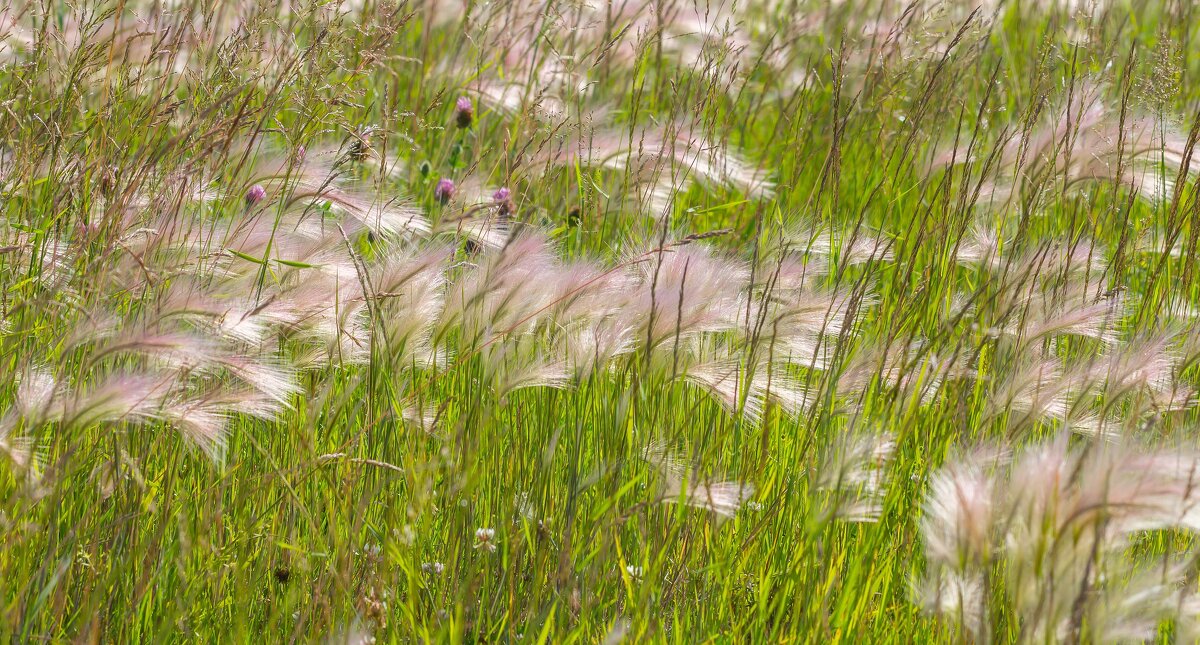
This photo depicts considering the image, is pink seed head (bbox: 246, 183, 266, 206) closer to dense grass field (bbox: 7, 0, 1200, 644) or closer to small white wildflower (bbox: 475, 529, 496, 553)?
dense grass field (bbox: 7, 0, 1200, 644)

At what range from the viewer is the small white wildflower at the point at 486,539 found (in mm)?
1576

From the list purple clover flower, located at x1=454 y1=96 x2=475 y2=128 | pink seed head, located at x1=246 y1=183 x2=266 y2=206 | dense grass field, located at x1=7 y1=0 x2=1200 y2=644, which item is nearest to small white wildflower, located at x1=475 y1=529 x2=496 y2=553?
dense grass field, located at x1=7 y1=0 x2=1200 y2=644

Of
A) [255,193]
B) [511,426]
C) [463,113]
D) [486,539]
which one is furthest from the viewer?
[463,113]

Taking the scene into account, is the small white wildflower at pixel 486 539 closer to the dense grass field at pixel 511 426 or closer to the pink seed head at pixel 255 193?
the dense grass field at pixel 511 426

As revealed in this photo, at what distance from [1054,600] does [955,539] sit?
10 centimetres

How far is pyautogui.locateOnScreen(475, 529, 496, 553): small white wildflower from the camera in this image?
5.17 feet

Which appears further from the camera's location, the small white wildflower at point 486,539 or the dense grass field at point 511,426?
the small white wildflower at point 486,539

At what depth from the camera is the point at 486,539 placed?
1.64 metres

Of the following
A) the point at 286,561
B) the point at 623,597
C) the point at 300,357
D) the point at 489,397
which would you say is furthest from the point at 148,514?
the point at 623,597

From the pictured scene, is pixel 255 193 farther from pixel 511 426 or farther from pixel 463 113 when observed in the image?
pixel 463 113

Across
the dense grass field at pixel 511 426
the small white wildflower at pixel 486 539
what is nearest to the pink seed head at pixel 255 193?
the dense grass field at pixel 511 426

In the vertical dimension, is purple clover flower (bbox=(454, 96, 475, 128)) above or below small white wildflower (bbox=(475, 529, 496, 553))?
above

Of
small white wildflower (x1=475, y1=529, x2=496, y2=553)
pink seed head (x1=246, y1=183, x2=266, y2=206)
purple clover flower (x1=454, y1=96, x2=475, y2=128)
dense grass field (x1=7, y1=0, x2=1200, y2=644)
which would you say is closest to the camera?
dense grass field (x1=7, y1=0, x2=1200, y2=644)

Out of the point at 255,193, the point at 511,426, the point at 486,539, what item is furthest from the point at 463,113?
the point at 486,539
